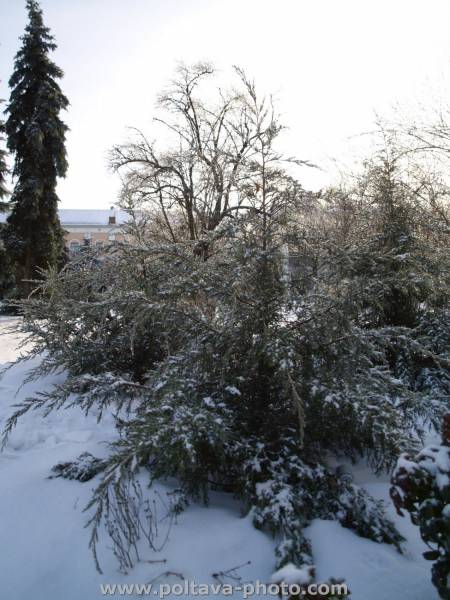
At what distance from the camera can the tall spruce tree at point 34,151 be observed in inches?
660

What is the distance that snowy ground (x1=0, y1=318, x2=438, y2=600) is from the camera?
6.37ft

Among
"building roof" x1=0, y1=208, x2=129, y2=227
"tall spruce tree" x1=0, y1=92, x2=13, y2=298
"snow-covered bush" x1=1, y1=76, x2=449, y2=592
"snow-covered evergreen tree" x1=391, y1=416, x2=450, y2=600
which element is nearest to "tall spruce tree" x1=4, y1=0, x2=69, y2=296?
"tall spruce tree" x1=0, y1=92, x2=13, y2=298

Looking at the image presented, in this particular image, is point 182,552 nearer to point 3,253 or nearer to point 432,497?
point 432,497

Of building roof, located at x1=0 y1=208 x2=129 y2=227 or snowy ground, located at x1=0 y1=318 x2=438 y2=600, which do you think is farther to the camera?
building roof, located at x1=0 y1=208 x2=129 y2=227

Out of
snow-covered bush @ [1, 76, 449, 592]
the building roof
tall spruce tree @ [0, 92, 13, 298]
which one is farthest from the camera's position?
the building roof

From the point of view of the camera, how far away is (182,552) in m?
2.13

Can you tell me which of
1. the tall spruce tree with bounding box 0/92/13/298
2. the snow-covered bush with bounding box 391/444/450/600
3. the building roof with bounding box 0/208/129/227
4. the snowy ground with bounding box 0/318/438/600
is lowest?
the snowy ground with bounding box 0/318/438/600

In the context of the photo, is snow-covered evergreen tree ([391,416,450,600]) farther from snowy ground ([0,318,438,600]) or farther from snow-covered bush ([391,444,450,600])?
snowy ground ([0,318,438,600])

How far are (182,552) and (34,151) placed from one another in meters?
18.3

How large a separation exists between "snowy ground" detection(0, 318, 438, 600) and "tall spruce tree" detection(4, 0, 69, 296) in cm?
1570

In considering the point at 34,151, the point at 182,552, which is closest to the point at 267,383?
the point at 182,552

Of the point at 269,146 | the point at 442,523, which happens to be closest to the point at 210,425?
the point at 442,523

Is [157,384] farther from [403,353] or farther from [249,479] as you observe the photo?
[403,353]

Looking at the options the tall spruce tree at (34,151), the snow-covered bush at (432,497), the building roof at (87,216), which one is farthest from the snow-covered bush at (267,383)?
the building roof at (87,216)
